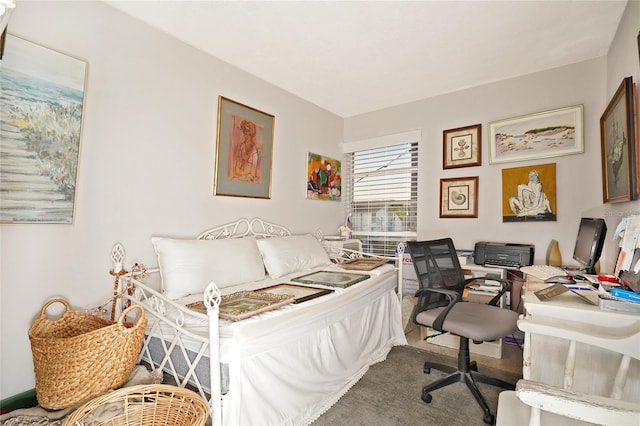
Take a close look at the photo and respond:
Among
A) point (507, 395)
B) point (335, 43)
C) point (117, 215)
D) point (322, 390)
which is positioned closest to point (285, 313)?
point (322, 390)

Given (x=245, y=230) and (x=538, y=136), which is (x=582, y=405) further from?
(x=538, y=136)

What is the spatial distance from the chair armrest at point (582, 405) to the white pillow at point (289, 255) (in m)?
1.98

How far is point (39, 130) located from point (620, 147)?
3.41 m

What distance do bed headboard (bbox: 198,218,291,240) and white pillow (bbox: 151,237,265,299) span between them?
0.88 feet

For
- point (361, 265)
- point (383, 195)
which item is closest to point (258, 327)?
point (361, 265)

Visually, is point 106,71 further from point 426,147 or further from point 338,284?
point 426,147

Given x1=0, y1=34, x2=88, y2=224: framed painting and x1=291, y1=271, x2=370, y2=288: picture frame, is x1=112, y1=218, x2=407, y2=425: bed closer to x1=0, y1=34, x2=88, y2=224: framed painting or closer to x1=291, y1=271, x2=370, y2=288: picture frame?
x1=291, y1=271, x2=370, y2=288: picture frame

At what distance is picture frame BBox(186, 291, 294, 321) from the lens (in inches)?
59.1

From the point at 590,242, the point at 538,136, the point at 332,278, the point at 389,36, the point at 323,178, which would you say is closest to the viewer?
the point at 590,242

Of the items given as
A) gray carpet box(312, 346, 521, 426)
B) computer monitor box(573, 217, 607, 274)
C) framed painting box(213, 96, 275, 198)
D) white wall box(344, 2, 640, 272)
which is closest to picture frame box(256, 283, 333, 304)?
gray carpet box(312, 346, 521, 426)

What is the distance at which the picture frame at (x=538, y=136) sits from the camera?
8.71 ft

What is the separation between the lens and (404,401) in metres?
1.93

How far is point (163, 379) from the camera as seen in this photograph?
1.68 meters

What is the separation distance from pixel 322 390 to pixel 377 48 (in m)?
2.54
